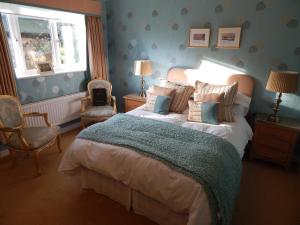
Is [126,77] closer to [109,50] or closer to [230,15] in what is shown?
[109,50]

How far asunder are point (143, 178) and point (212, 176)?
0.56m

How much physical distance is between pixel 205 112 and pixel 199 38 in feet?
4.68

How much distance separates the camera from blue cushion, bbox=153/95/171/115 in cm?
286

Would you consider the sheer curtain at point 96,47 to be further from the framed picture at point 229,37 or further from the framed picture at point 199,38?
the framed picture at point 229,37

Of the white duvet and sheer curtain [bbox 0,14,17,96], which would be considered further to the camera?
sheer curtain [bbox 0,14,17,96]

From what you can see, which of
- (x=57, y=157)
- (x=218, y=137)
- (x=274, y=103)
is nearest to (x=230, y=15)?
(x=274, y=103)

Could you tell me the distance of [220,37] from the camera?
3.12m

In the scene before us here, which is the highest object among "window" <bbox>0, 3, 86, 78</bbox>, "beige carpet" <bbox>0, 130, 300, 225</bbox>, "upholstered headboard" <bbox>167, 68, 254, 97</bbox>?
"window" <bbox>0, 3, 86, 78</bbox>

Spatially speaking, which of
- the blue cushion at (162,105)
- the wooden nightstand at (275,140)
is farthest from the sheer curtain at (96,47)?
the wooden nightstand at (275,140)

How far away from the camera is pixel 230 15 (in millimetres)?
2984

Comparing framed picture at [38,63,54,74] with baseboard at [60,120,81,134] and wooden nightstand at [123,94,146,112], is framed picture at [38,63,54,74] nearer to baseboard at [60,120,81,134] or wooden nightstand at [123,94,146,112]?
baseboard at [60,120,81,134]

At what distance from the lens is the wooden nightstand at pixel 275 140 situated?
8.50ft

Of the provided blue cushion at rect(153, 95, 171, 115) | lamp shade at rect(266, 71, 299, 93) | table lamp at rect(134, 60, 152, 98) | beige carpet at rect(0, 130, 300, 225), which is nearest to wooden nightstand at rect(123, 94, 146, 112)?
table lamp at rect(134, 60, 152, 98)

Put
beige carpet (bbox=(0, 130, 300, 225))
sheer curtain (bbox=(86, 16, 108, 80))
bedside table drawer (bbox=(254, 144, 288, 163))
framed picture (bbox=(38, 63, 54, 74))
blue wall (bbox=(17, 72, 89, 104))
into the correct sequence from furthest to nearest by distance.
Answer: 1. sheer curtain (bbox=(86, 16, 108, 80))
2. framed picture (bbox=(38, 63, 54, 74))
3. blue wall (bbox=(17, 72, 89, 104))
4. bedside table drawer (bbox=(254, 144, 288, 163))
5. beige carpet (bbox=(0, 130, 300, 225))
